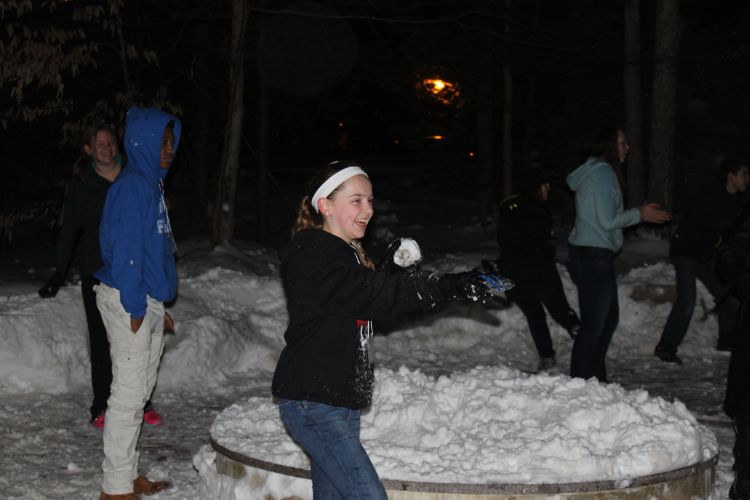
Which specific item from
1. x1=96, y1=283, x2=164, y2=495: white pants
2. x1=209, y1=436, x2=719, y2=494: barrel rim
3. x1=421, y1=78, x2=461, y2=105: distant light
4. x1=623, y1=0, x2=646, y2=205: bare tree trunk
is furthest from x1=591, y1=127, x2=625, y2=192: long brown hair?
x1=421, y1=78, x2=461, y2=105: distant light

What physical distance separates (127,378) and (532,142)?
19.4 meters

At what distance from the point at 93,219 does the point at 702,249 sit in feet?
18.6

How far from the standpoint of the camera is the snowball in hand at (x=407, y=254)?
4.14 meters

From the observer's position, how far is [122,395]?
505 cm

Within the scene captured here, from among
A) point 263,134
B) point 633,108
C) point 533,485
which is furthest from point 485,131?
point 533,485

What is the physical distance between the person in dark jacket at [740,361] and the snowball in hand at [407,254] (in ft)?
6.54

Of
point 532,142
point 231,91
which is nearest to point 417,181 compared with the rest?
point 532,142

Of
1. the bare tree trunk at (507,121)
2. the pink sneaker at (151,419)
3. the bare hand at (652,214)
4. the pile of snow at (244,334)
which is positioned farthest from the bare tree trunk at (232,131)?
the bare hand at (652,214)

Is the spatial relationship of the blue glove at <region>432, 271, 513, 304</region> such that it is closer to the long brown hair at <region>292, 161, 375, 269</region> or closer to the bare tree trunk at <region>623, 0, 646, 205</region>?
the long brown hair at <region>292, 161, 375, 269</region>

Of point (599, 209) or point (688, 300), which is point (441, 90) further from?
point (599, 209)

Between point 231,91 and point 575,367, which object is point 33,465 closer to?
point 575,367

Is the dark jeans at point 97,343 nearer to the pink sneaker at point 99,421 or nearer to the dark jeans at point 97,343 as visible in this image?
the dark jeans at point 97,343

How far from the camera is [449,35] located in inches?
717

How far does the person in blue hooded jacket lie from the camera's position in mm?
4988
